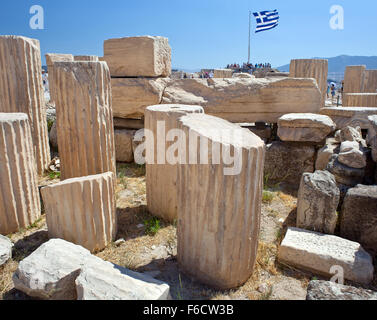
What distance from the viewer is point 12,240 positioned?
2877mm

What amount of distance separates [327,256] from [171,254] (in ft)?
4.47

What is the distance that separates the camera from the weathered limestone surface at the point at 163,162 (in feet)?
10.3

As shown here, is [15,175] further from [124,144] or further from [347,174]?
[347,174]

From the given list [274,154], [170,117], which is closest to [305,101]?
[274,154]

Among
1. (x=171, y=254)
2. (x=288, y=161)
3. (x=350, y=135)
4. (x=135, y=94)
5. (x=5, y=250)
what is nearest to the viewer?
(x=5, y=250)

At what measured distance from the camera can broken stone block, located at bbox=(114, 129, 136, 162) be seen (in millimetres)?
5230

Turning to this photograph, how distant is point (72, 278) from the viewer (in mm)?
2148

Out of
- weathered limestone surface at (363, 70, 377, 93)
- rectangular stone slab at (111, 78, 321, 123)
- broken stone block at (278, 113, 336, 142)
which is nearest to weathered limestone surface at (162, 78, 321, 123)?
rectangular stone slab at (111, 78, 321, 123)

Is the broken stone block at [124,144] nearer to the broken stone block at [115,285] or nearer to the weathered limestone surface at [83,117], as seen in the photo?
the weathered limestone surface at [83,117]

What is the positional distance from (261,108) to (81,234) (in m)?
3.43

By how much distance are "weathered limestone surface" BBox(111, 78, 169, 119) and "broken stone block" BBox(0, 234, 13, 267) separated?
114 inches

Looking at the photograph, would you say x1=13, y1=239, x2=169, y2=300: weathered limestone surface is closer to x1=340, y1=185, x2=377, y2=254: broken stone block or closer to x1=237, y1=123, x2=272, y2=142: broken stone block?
x1=340, y1=185, x2=377, y2=254: broken stone block

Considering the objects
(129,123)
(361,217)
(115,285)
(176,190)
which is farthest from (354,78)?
(115,285)

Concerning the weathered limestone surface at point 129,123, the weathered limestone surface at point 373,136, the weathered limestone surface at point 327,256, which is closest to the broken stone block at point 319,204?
the weathered limestone surface at point 327,256
